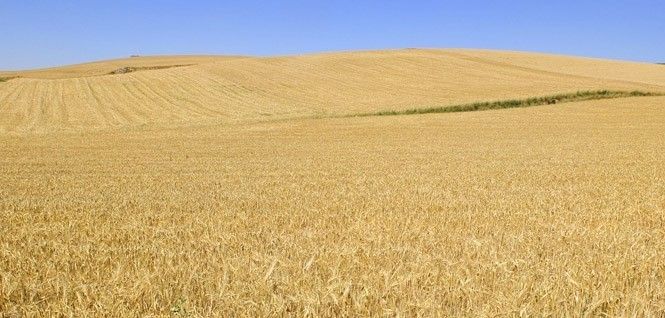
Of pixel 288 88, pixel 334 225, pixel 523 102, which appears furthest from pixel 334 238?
pixel 288 88

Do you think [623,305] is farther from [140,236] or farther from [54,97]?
[54,97]

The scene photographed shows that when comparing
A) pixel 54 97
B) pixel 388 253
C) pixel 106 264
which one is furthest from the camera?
pixel 54 97

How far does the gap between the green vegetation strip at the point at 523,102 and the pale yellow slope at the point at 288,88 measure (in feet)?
3.82

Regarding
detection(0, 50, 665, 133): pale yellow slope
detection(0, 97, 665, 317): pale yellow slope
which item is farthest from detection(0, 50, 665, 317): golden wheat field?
detection(0, 50, 665, 133): pale yellow slope

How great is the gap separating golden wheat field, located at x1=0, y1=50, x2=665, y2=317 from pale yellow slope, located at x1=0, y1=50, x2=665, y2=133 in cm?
1125

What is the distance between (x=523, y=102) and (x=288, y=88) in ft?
60.4

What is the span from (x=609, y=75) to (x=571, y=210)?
61.7m

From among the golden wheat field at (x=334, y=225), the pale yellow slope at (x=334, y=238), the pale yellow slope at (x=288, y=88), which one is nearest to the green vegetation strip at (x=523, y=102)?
the pale yellow slope at (x=288, y=88)

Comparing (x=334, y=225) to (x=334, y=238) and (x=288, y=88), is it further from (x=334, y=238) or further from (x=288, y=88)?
(x=288, y=88)

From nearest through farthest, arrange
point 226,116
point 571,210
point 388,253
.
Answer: point 388,253 → point 571,210 → point 226,116

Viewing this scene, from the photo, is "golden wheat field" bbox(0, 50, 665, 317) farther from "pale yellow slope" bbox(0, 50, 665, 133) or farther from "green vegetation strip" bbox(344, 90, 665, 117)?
"green vegetation strip" bbox(344, 90, 665, 117)

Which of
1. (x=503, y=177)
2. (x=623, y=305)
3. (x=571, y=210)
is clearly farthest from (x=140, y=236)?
(x=503, y=177)

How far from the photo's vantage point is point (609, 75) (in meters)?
62.9

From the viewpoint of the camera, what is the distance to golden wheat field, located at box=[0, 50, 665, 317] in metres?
4.07
